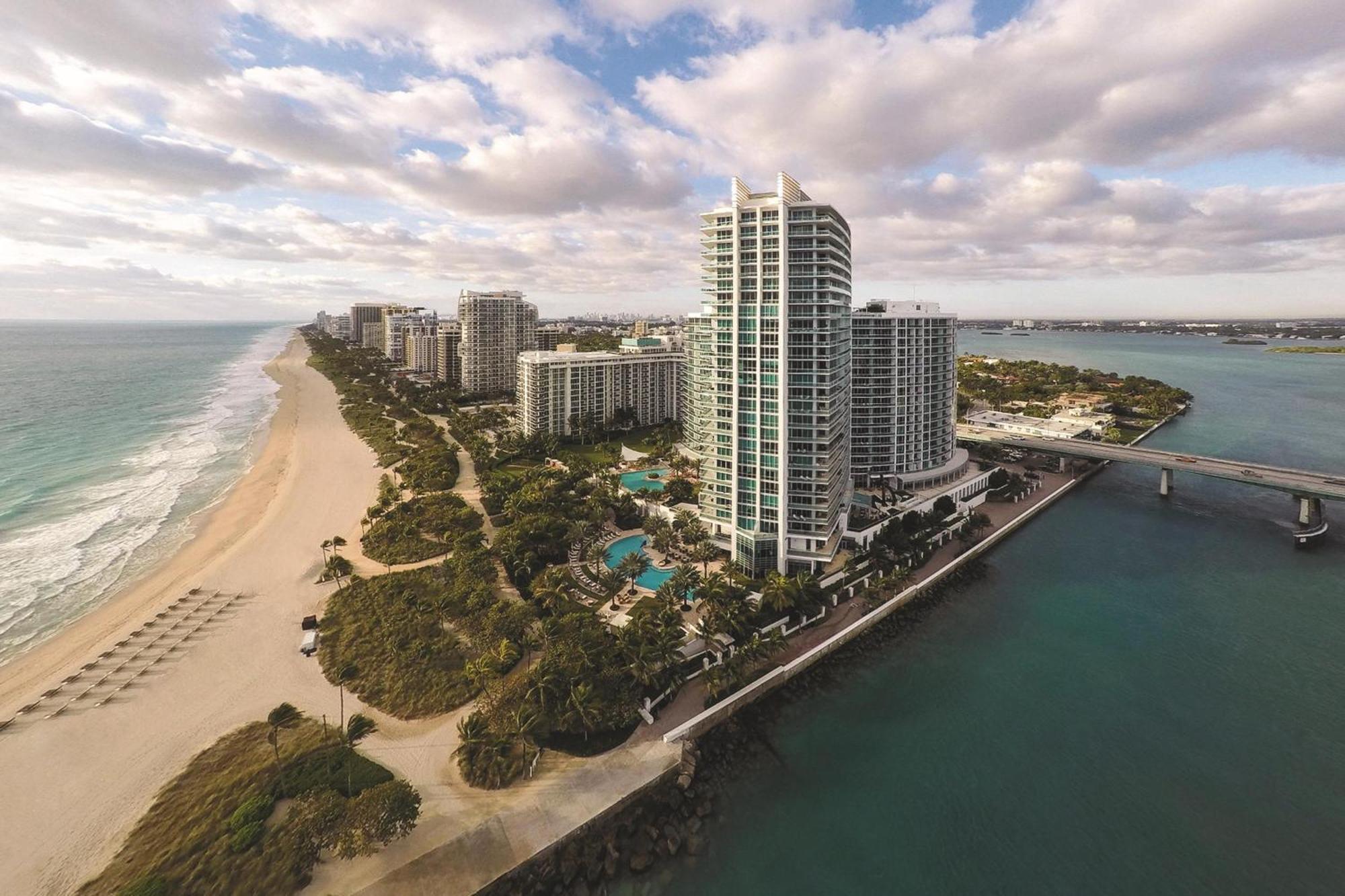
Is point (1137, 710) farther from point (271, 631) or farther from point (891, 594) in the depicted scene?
point (271, 631)

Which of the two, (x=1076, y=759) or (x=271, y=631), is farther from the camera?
(x=271, y=631)

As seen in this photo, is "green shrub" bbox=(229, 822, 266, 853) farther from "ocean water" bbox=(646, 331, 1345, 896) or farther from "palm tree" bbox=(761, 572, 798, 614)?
"palm tree" bbox=(761, 572, 798, 614)

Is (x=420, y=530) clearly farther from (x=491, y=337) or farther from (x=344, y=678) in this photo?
(x=491, y=337)

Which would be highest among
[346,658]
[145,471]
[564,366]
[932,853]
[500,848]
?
[564,366]

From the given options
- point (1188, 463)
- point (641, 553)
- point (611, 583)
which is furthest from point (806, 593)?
point (1188, 463)

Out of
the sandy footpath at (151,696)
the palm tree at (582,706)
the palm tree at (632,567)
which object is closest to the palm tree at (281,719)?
the sandy footpath at (151,696)

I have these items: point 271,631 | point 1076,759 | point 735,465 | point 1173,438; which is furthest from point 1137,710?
point 1173,438

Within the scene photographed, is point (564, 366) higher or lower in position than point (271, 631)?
higher
